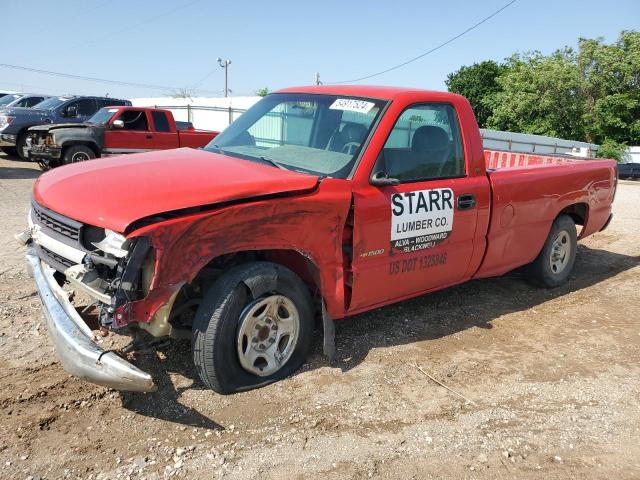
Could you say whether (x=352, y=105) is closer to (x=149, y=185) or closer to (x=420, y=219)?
(x=420, y=219)

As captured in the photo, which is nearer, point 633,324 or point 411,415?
point 411,415

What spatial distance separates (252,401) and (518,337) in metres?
2.52

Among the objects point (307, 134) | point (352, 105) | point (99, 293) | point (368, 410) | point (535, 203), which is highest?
point (352, 105)

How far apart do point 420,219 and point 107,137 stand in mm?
10911

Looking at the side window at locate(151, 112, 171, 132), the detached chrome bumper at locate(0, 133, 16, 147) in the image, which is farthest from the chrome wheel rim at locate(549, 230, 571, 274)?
the detached chrome bumper at locate(0, 133, 16, 147)

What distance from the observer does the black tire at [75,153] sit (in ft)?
41.3

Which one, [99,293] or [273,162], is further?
[273,162]

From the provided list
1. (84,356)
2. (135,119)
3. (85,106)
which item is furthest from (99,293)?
(85,106)

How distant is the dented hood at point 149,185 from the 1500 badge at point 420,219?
766 mm

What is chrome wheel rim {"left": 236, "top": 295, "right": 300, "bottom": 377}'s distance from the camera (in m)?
3.36

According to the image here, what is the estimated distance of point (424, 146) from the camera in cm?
430

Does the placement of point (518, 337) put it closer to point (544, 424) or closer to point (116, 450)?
point (544, 424)

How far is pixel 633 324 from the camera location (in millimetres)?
5160

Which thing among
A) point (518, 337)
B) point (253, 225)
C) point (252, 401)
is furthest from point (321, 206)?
point (518, 337)
